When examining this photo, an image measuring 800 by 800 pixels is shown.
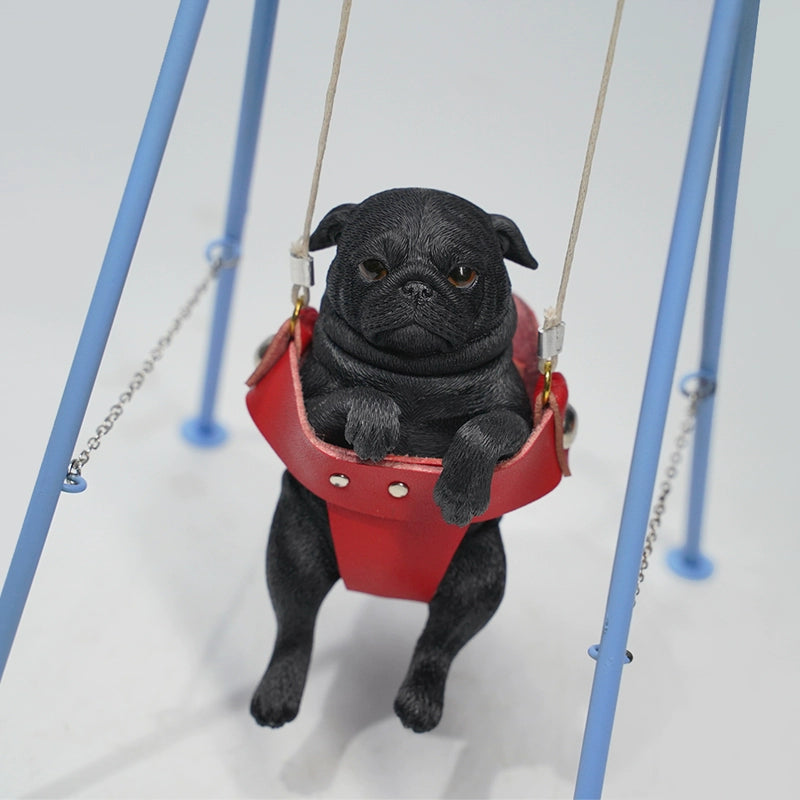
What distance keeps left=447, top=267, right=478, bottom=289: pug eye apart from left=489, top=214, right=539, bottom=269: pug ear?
65 mm

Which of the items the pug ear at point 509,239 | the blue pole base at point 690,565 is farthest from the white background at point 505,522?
the pug ear at point 509,239

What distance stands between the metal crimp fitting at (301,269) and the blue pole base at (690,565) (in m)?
0.70

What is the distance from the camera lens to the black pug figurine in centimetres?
112

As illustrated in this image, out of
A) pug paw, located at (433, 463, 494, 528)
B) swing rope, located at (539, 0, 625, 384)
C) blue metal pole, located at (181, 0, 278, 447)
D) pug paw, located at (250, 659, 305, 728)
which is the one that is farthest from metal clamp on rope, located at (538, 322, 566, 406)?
blue metal pole, located at (181, 0, 278, 447)

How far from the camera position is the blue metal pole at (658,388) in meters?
1.11

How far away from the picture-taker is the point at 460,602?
125 cm

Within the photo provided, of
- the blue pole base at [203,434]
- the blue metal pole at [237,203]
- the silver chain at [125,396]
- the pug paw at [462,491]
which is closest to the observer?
the pug paw at [462,491]

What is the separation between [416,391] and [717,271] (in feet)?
1.42

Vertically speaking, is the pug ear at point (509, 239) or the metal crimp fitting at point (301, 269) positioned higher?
the pug ear at point (509, 239)

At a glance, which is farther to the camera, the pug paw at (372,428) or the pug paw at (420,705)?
the pug paw at (420,705)

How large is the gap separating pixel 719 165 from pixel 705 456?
15.1 inches

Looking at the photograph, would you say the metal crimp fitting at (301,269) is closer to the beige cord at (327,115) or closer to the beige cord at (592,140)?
the beige cord at (327,115)

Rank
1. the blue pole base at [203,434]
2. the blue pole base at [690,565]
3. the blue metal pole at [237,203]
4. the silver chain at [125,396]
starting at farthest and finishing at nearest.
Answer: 1. the blue pole base at [203,434]
2. the blue pole base at [690,565]
3. the blue metal pole at [237,203]
4. the silver chain at [125,396]

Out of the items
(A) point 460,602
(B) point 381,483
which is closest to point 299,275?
(B) point 381,483
